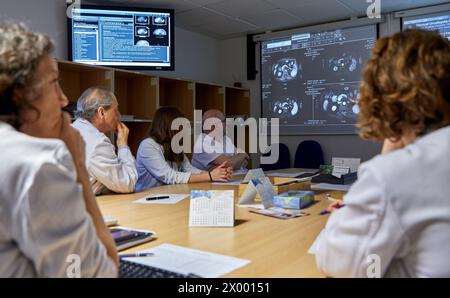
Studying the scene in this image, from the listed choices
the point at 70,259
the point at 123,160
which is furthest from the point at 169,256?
the point at 123,160

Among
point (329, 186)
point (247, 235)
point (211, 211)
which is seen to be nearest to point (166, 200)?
point (211, 211)

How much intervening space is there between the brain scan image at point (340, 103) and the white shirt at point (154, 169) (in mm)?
2641

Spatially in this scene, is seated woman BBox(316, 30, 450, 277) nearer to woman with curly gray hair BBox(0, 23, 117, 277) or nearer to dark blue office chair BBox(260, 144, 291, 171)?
woman with curly gray hair BBox(0, 23, 117, 277)

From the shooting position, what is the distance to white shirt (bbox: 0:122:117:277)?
0.73 metres

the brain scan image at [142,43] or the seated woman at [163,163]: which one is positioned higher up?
the brain scan image at [142,43]

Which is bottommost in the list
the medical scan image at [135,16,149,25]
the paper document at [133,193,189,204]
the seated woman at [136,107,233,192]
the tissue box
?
the paper document at [133,193,189,204]

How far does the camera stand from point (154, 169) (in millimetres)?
3025

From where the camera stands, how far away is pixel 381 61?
100 centimetres

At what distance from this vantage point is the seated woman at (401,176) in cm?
82

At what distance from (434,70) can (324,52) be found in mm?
4399

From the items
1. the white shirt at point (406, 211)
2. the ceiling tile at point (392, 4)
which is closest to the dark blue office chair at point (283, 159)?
the ceiling tile at point (392, 4)

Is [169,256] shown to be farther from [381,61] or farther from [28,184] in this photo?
[381,61]

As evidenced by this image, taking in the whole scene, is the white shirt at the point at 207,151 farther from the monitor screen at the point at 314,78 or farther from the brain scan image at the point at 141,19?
the monitor screen at the point at 314,78

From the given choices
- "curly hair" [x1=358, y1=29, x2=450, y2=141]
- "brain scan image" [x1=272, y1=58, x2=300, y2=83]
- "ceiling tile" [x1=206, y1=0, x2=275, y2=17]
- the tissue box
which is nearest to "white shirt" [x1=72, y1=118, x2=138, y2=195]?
the tissue box
